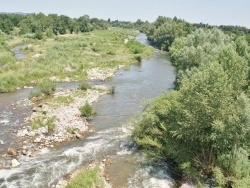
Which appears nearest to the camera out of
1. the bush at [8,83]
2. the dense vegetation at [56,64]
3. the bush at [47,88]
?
the bush at [47,88]

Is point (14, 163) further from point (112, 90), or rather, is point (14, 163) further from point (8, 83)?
point (8, 83)

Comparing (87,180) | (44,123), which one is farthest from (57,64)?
(87,180)

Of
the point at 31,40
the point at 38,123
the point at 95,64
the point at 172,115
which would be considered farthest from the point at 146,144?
the point at 31,40

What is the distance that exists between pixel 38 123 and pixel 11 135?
304 centimetres

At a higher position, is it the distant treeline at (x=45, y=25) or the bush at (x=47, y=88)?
the distant treeline at (x=45, y=25)

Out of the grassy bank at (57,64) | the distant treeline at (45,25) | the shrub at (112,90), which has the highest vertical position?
the distant treeline at (45,25)

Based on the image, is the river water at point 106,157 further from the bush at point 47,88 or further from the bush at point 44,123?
the bush at point 47,88

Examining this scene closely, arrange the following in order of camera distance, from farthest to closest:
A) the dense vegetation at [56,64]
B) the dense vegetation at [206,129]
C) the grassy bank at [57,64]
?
the dense vegetation at [56,64] < the grassy bank at [57,64] < the dense vegetation at [206,129]

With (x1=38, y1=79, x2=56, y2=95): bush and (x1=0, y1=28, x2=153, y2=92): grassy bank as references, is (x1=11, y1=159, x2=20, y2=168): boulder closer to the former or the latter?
(x1=38, y1=79, x2=56, y2=95): bush

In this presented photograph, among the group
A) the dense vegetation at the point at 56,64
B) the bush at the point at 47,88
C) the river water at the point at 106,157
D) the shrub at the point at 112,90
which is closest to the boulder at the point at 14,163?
the river water at the point at 106,157

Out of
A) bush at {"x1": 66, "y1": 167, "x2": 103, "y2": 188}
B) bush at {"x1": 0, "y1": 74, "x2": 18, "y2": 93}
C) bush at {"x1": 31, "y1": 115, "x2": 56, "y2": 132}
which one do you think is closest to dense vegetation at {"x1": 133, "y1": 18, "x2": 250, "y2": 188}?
bush at {"x1": 66, "y1": 167, "x2": 103, "y2": 188}

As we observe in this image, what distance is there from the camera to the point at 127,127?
3434 centimetres

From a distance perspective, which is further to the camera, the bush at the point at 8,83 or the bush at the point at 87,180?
the bush at the point at 8,83

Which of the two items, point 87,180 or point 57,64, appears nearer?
point 87,180
